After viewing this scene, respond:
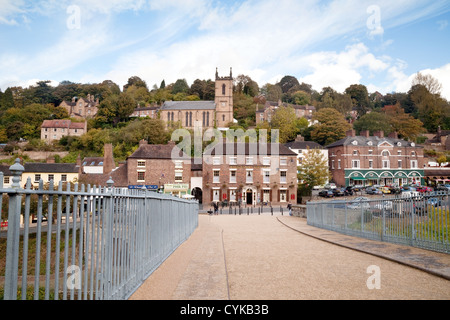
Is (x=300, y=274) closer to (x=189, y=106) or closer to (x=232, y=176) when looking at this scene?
(x=232, y=176)

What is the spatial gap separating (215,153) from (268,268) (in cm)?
3901

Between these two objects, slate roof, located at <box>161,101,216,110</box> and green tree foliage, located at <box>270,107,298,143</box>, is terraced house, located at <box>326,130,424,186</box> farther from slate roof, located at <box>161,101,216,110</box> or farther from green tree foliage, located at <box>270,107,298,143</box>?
slate roof, located at <box>161,101,216,110</box>

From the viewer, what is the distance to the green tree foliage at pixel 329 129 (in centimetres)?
6600

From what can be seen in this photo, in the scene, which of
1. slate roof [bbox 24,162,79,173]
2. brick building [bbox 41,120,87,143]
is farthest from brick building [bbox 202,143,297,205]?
brick building [bbox 41,120,87,143]

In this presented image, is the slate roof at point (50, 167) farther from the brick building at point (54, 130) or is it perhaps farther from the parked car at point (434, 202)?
the parked car at point (434, 202)

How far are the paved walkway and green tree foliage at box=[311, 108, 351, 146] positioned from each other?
59.1 m

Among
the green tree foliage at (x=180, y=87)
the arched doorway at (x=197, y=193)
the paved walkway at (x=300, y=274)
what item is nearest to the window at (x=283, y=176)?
the arched doorway at (x=197, y=193)

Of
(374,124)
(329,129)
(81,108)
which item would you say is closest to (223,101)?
(329,129)

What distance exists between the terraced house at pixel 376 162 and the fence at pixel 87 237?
53.5 m

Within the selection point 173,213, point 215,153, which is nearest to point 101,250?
point 173,213

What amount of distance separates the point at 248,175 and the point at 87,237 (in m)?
42.6

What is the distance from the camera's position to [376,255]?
834 centimetres

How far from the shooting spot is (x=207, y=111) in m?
82.4

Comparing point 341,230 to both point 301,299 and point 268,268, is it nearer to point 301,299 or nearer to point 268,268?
point 268,268
